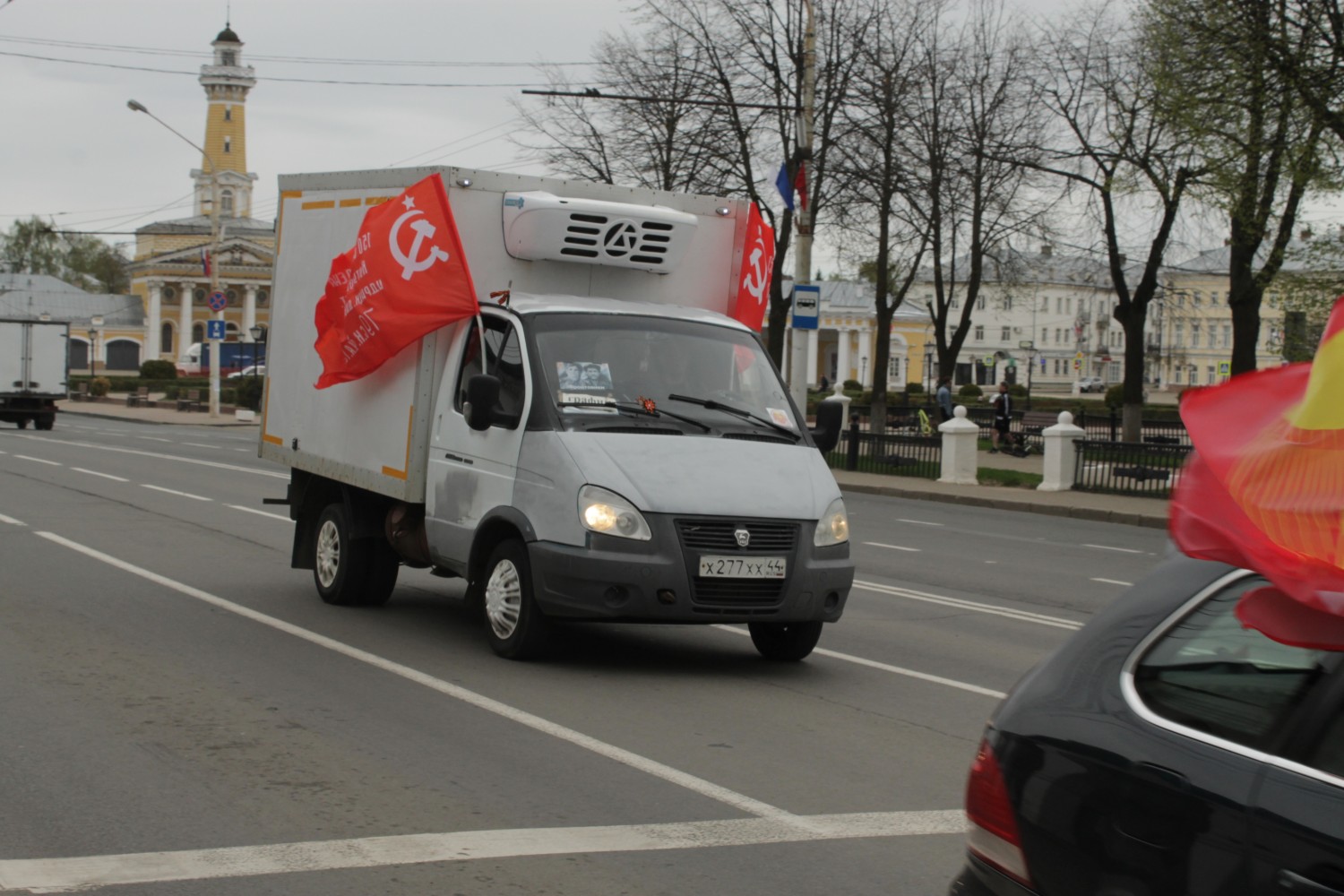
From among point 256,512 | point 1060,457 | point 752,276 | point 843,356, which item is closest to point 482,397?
point 752,276

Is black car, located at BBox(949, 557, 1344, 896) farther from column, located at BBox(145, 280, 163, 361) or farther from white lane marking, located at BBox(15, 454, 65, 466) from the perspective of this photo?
column, located at BBox(145, 280, 163, 361)

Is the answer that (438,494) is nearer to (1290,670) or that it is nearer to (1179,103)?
(1290,670)

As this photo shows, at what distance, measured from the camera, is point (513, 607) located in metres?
8.73

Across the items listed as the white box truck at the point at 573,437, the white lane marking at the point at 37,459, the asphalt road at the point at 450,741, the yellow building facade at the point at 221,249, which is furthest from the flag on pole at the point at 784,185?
the yellow building facade at the point at 221,249

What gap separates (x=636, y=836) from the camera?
5445 millimetres

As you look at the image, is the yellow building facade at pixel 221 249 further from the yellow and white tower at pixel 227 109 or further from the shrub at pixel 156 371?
the shrub at pixel 156 371

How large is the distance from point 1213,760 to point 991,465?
30129 mm

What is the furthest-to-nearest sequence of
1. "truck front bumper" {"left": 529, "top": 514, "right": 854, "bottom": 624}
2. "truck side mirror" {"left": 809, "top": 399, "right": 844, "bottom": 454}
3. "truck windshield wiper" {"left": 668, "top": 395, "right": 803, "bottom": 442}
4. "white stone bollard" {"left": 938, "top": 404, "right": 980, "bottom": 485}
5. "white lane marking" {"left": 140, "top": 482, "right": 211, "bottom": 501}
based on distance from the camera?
1. "white stone bollard" {"left": 938, "top": 404, "right": 980, "bottom": 485}
2. "white lane marking" {"left": 140, "top": 482, "right": 211, "bottom": 501}
3. "truck side mirror" {"left": 809, "top": 399, "right": 844, "bottom": 454}
4. "truck windshield wiper" {"left": 668, "top": 395, "right": 803, "bottom": 442}
5. "truck front bumper" {"left": 529, "top": 514, "right": 854, "bottom": 624}

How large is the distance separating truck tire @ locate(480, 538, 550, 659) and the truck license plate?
0.99 metres

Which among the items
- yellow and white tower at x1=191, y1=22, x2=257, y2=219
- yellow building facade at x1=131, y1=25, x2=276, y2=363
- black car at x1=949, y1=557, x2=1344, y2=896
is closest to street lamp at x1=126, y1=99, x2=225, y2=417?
black car at x1=949, y1=557, x2=1344, y2=896

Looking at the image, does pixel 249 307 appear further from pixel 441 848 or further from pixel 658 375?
pixel 441 848

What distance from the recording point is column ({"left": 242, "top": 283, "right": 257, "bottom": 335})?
12862cm

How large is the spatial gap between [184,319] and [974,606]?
413 ft

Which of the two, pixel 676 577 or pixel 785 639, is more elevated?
pixel 676 577
